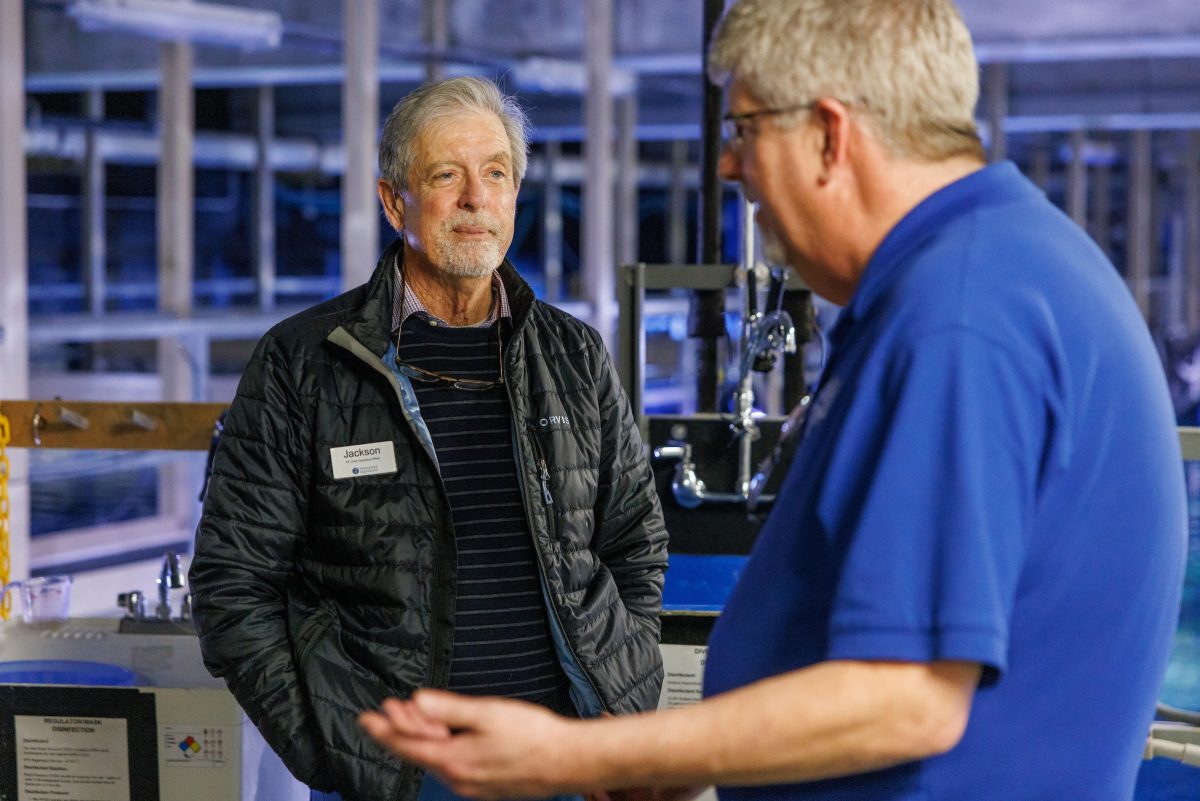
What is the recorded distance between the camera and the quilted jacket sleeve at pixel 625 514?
2.08 meters

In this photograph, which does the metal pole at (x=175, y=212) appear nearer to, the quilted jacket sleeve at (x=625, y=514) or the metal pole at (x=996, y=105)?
the quilted jacket sleeve at (x=625, y=514)

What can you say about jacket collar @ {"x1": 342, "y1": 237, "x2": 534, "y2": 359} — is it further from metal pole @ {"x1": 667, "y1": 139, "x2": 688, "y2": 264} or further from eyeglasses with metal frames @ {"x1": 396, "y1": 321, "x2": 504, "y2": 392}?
metal pole @ {"x1": 667, "y1": 139, "x2": 688, "y2": 264}

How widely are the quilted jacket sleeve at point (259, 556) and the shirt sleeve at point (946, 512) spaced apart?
114cm

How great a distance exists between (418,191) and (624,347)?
1.16m

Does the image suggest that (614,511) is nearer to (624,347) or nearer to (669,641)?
(669,641)

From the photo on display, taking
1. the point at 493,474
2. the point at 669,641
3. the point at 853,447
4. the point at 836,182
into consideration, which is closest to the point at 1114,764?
the point at 853,447

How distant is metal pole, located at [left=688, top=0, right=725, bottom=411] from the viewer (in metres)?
3.40

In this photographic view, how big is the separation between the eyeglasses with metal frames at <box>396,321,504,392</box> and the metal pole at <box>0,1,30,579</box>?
3.03 m

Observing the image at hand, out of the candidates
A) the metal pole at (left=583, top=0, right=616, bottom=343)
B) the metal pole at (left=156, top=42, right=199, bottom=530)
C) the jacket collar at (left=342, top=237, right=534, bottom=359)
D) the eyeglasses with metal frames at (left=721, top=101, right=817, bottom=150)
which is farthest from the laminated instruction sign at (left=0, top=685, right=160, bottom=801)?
the metal pole at (left=583, top=0, right=616, bottom=343)

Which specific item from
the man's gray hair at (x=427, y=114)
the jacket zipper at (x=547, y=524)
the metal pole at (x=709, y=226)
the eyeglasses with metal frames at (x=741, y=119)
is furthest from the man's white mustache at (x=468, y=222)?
the metal pole at (x=709, y=226)

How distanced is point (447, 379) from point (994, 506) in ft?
3.83

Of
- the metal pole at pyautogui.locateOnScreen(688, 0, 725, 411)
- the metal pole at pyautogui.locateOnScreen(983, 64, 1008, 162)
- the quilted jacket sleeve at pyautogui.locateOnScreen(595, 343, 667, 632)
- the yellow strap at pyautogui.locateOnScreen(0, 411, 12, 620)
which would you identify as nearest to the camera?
the quilted jacket sleeve at pyautogui.locateOnScreen(595, 343, 667, 632)

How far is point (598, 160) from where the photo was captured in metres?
8.21

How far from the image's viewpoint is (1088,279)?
945mm
